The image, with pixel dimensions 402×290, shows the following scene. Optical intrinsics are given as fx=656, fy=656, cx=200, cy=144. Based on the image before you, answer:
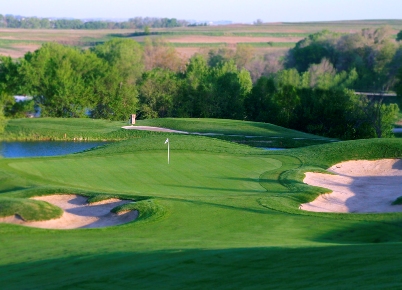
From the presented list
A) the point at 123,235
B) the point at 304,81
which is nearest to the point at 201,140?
the point at 123,235

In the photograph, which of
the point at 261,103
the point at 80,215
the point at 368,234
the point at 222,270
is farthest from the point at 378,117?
the point at 222,270

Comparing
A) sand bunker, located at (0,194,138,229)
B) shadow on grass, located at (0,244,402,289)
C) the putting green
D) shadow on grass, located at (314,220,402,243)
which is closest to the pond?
the putting green

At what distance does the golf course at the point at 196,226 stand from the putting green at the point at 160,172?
0.07 m

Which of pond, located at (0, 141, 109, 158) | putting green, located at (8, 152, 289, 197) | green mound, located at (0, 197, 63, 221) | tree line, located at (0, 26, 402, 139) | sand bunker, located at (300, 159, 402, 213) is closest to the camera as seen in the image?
green mound, located at (0, 197, 63, 221)

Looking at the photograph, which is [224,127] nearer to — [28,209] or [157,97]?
[157,97]

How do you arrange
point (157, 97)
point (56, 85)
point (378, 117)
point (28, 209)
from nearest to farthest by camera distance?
point (28, 209) < point (378, 117) < point (56, 85) < point (157, 97)

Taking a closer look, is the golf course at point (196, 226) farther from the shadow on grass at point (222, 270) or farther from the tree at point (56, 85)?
the tree at point (56, 85)

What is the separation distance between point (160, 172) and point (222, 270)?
48.4 feet

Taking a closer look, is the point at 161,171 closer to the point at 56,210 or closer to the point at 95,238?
the point at 56,210

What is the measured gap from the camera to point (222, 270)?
39.9 feet

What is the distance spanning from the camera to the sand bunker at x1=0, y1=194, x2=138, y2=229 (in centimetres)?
1916

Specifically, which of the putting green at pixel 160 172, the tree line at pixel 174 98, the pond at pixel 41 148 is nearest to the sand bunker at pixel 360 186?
the putting green at pixel 160 172

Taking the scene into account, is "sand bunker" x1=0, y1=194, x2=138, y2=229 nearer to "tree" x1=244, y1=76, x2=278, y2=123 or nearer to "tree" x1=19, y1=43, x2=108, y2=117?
"tree" x1=244, y1=76, x2=278, y2=123

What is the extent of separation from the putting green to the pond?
49.6ft
